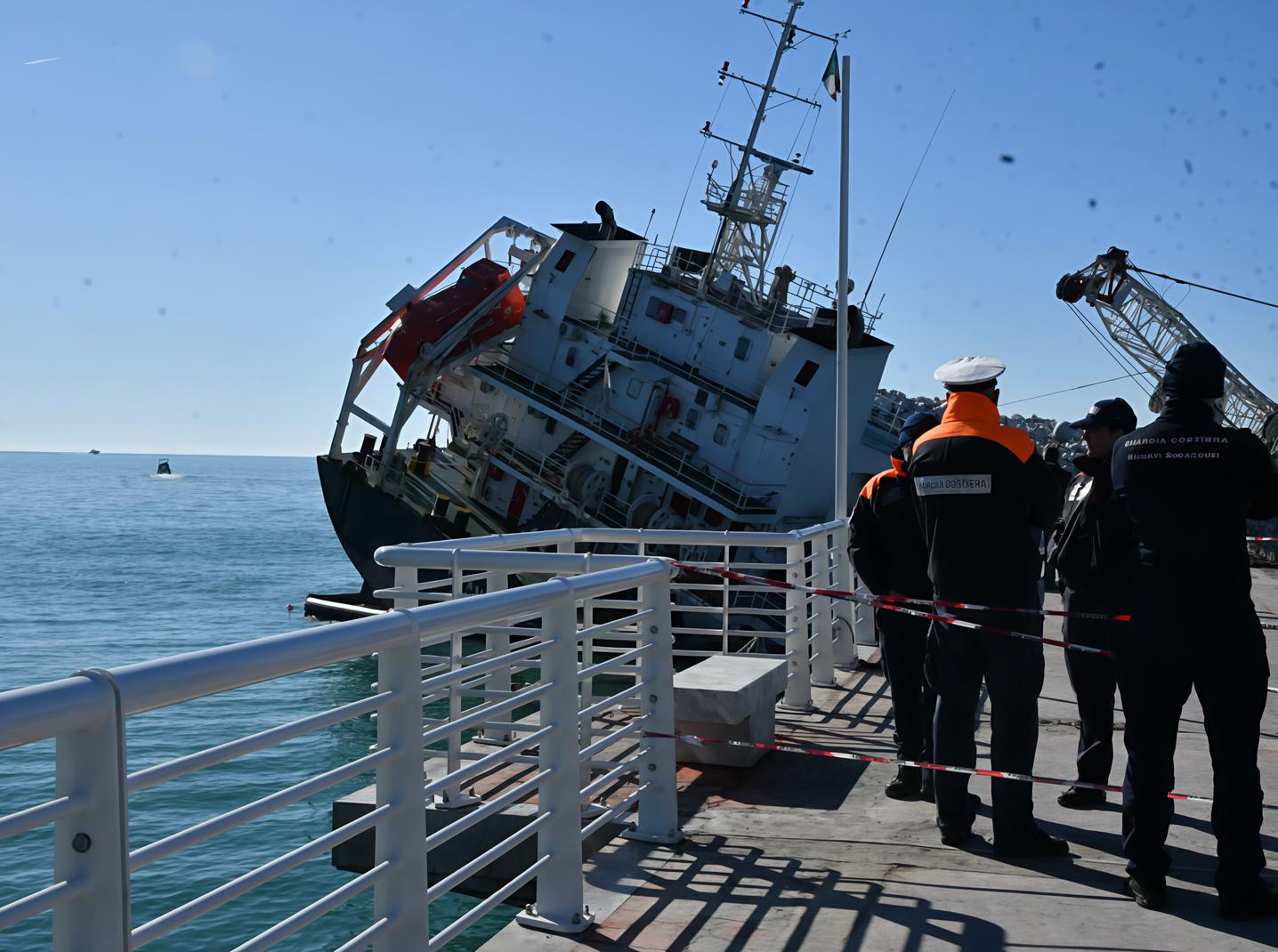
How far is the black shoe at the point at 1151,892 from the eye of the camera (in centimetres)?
418

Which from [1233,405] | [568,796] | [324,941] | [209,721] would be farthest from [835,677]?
[1233,405]

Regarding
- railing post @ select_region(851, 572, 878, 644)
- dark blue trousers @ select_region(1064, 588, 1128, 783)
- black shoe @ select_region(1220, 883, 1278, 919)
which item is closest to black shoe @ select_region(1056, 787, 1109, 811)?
dark blue trousers @ select_region(1064, 588, 1128, 783)

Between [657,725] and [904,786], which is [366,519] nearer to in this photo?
[904,786]

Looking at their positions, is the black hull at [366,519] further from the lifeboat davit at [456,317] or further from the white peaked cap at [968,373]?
the white peaked cap at [968,373]

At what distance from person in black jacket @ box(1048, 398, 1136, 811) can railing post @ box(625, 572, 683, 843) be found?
1.96 metres

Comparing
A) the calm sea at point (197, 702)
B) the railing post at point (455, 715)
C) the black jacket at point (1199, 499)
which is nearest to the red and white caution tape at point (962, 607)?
the black jacket at point (1199, 499)

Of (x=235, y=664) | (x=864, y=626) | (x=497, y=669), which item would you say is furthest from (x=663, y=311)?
(x=235, y=664)

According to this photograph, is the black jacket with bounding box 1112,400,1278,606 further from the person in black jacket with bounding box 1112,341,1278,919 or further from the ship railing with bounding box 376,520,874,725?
the ship railing with bounding box 376,520,874,725

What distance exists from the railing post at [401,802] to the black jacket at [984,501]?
256 centimetres

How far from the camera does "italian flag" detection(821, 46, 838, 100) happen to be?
556 inches

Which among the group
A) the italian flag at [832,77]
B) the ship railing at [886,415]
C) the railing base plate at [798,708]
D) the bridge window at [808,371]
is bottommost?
the railing base plate at [798,708]

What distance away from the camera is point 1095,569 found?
5602 mm

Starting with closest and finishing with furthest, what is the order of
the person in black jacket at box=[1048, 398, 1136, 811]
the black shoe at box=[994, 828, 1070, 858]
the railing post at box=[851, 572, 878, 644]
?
the black shoe at box=[994, 828, 1070, 858], the person in black jacket at box=[1048, 398, 1136, 811], the railing post at box=[851, 572, 878, 644]

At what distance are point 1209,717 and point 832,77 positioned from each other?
11773 millimetres
